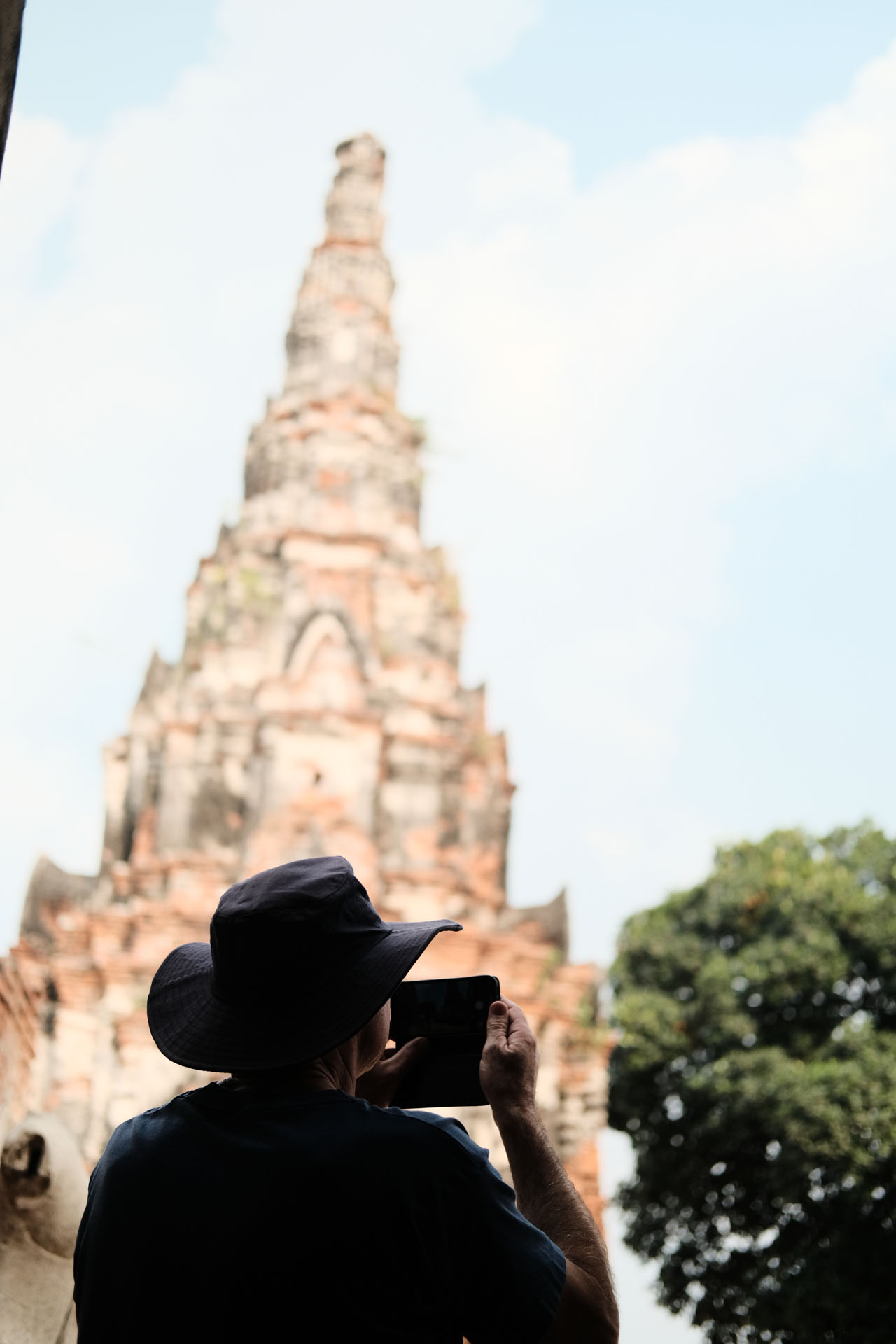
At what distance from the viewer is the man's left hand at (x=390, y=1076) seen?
2129 millimetres

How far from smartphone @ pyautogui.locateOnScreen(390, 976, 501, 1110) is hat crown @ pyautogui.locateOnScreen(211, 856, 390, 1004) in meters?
0.28

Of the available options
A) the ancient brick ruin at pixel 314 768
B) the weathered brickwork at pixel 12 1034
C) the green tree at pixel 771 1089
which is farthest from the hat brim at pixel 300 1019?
the green tree at pixel 771 1089

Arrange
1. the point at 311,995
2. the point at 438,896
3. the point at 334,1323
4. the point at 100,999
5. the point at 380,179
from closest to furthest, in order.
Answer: the point at 334,1323
the point at 311,995
the point at 100,999
the point at 438,896
the point at 380,179

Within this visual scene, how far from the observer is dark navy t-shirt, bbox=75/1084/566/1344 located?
1641mm

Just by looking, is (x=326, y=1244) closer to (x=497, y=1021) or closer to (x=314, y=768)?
(x=497, y=1021)

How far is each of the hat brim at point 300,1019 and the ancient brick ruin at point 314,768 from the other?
15.9m

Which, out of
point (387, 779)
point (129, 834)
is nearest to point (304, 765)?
point (387, 779)

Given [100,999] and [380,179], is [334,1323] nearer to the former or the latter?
[100,999]

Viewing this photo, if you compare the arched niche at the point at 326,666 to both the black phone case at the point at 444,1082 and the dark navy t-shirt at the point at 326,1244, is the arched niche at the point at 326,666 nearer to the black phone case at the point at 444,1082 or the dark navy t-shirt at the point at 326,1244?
the black phone case at the point at 444,1082

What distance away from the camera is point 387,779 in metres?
21.8

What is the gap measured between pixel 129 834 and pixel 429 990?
21.3 m

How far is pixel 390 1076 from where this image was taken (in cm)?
213

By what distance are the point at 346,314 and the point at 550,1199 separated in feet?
89.2

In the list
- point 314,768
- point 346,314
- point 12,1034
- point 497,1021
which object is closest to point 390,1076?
point 497,1021
